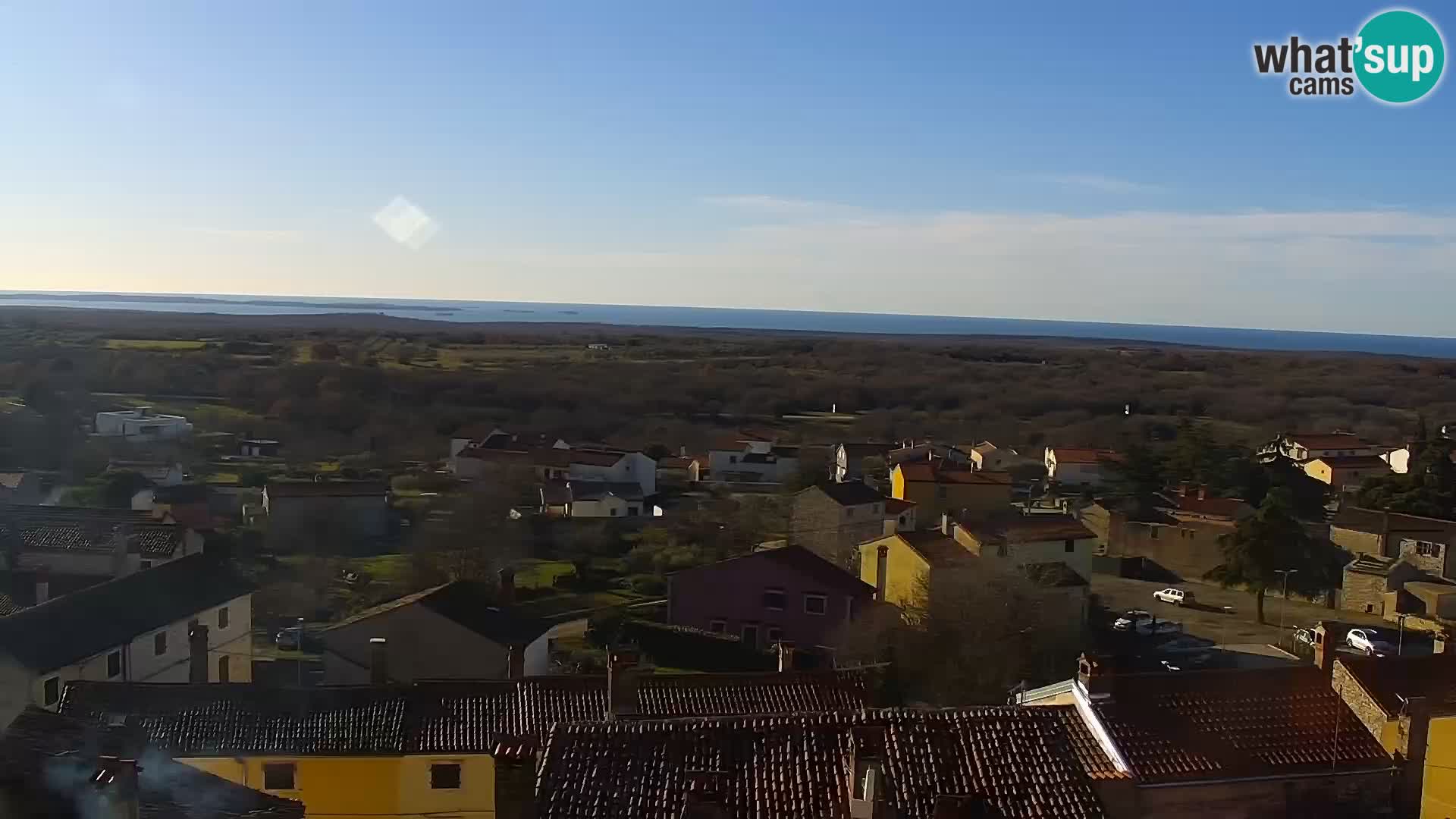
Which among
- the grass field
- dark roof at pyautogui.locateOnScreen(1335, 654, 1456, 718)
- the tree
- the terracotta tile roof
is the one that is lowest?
the tree

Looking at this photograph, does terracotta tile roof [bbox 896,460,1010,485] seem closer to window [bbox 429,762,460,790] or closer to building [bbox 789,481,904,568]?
building [bbox 789,481,904,568]

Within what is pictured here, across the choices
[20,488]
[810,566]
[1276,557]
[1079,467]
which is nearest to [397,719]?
[810,566]

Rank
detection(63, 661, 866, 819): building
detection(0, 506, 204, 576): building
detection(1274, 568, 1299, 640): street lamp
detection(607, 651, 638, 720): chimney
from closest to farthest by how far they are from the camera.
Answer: detection(63, 661, 866, 819): building
detection(607, 651, 638, 720): chimney
detection(0, 506, 204, 576): building
detection(1274, 568, 1299, 640): street lamp

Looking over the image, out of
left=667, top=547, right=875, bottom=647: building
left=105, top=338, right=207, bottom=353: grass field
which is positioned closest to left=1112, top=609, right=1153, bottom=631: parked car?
left=667, top=547, right=875, bottom=647: building

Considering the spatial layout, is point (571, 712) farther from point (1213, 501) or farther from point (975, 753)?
point (1213, 501)

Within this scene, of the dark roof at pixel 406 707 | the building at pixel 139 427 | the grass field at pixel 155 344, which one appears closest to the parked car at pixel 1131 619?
the dark roof at pixel 406 707
